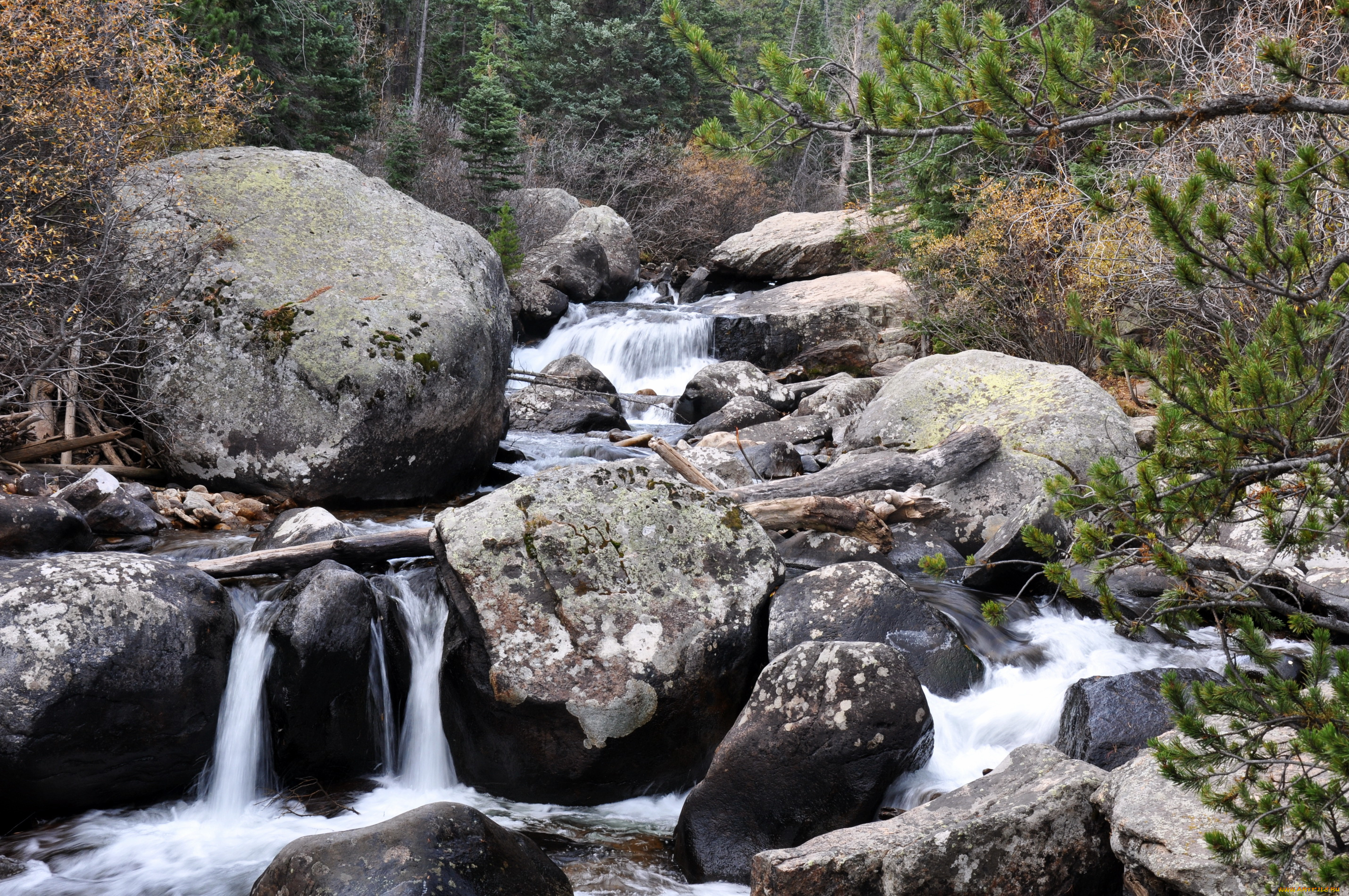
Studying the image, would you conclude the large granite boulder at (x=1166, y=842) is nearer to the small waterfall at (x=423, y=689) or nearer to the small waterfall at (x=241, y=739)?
the small waterfall at (x=423, y=689)

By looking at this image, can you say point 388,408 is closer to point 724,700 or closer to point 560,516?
point 560,516

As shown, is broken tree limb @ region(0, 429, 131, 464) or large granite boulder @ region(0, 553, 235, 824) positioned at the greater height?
broken tree limb @ region(0, 429, 131, 464)

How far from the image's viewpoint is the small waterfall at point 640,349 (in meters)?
15.6

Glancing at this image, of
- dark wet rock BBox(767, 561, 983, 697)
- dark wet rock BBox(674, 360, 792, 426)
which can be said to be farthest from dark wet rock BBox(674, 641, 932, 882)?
dark wet rock BBox(674, 360, 792, 426)

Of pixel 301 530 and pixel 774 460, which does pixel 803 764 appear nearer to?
pixel 301 530

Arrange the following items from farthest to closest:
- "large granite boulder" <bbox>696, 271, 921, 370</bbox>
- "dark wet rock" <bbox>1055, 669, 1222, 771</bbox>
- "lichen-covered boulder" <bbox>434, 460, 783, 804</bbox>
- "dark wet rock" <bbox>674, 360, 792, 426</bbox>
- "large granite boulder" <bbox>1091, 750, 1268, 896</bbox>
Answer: "large granite boulder" <bbox>696, 271, 921, 370</bbox> < "dark wet rock" <bbox>674, 360, 792, 426</bbox> < "lichen-covered boulder" <bbox>434, 460, 783, 804</bbox> < "dark wet rock" <bbox>1055, 669, 1222, 771</bbox> < "large granite boulder" <bbox>1091, 750, 1268, 896</bbox>

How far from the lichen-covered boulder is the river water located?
232 mm

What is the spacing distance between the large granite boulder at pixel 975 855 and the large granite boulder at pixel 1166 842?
6.1 inches

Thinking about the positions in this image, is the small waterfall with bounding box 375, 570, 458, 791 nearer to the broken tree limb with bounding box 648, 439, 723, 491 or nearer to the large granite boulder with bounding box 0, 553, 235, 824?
Answer: the large granite boulder with bounding box 0, 553, 235, 824

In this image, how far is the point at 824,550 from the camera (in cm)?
677

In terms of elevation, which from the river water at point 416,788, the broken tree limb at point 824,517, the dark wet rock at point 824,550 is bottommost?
the river water at point 416,788

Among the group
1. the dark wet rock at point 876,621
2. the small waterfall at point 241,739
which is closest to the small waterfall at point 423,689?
the small waterfall at point 241,739

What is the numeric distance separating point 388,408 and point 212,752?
3.72 meters

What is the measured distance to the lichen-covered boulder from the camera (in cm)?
461
